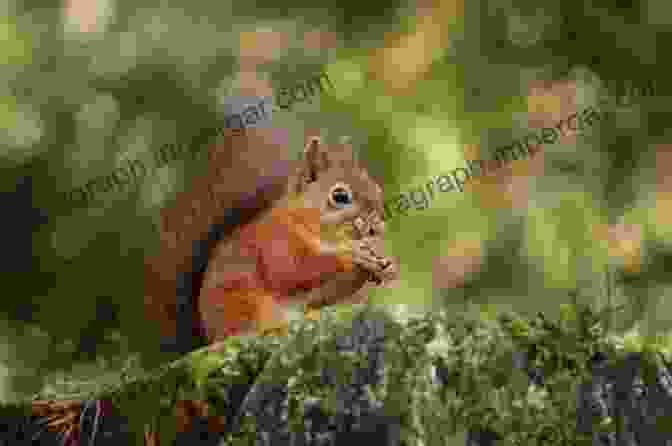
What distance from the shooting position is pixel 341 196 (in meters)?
2.44

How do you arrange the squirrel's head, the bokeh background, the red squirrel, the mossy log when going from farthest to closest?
the bokeh background → the squirrel's head → the red squirrel → the mossy log

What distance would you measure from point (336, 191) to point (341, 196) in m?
0.02

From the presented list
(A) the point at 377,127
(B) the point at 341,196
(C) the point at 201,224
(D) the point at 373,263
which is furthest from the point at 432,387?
(A) the point at 377,127

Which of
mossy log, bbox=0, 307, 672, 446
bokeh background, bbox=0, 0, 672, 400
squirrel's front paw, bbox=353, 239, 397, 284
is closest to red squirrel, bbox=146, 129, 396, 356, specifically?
squirrel's front paw, bbox=353, 239, 397, 284

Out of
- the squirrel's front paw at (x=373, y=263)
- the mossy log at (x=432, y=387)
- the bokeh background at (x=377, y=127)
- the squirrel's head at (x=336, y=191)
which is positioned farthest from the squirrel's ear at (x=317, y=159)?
the mossy log at (x=432, y=387)

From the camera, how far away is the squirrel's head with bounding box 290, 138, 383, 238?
7.97 feet

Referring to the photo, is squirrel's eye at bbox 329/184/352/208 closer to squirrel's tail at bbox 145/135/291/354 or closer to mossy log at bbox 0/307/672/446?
squirrel's tail at bbox 145/135/291/354

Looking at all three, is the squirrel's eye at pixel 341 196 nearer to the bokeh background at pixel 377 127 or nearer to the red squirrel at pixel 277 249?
the red squirrel at pixel 277 249

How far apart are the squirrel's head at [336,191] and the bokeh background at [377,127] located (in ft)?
1.75

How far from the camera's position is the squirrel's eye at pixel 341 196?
244cm

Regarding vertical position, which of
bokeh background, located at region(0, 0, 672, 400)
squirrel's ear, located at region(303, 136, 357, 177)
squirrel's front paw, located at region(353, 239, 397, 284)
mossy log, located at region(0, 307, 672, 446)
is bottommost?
mossy log, located at region(0, 307, 672, 446)

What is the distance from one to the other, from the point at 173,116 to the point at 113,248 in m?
0.46

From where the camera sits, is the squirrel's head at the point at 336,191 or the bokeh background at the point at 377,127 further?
the bokeh background at the point at 377,127

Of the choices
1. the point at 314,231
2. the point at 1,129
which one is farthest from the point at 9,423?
the point at 1,129
